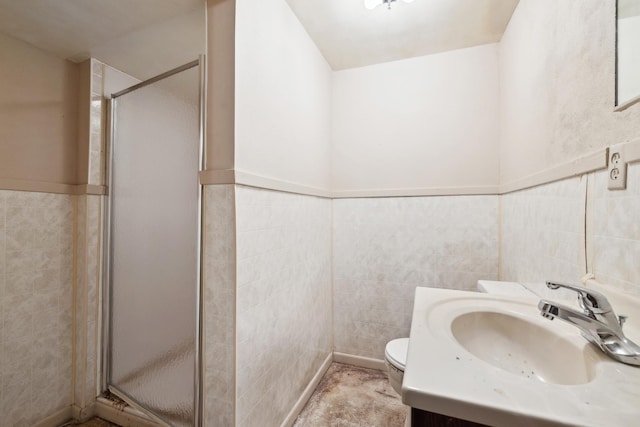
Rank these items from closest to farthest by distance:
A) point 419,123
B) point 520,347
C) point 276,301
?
point 520,347 → point 276,301 → point 419,123

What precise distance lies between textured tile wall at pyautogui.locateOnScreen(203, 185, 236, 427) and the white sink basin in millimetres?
750

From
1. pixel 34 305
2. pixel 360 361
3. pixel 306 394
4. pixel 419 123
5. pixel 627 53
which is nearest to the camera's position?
pixel 627 53

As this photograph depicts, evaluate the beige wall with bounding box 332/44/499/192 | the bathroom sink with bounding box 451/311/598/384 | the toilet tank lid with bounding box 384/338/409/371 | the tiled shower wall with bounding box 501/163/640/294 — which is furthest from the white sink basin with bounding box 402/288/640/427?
the beige wall with bounding box 332/44/499/192

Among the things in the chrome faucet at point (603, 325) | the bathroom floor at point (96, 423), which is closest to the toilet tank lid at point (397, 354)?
the chrome faucet at point (603, 325)

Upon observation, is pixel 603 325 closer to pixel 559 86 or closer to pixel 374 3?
pixel 559 86

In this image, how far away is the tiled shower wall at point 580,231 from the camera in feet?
2.29

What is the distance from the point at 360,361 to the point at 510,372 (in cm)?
166

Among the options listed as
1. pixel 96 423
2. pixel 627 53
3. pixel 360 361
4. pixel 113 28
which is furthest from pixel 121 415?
pixel 627 53

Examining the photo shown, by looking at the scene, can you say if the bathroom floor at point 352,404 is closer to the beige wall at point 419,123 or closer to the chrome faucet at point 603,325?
the chrome faucet at point 603,325

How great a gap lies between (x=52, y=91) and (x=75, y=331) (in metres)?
1.48

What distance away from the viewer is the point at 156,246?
144 centimetres

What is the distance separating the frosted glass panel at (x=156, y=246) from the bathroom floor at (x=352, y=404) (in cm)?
50

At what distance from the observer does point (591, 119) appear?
2.80 ft

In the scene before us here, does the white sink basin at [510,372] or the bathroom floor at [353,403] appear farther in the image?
the bathroom floor at [353,403]
